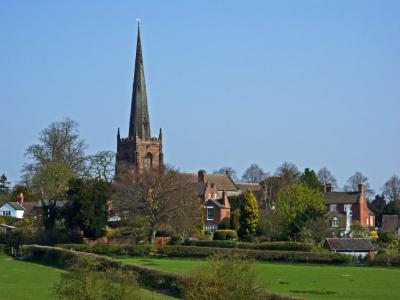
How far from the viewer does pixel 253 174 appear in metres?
149

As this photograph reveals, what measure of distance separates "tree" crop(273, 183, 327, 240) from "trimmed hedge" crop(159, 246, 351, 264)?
7.54m

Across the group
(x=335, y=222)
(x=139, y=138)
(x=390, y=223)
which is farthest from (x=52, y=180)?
(x=390, y=223)

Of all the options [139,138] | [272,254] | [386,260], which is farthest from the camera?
[139,138]

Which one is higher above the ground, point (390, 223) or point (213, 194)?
point (213, 194)

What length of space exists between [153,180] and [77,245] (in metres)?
9.01

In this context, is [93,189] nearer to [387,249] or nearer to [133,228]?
[133,228]

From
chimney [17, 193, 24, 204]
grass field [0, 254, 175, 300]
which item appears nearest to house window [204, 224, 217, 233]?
chimney [17, 193, 24, 204]

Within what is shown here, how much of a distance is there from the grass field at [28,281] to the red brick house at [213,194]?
35485mm

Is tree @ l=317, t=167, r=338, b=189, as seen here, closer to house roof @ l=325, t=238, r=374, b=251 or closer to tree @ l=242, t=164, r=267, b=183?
tree @ l=242, t=164, r=267, b=183

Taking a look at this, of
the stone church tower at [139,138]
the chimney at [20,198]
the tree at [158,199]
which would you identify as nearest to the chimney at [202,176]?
the stone church tower at [139,138]

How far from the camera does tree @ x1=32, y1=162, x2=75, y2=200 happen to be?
276 feet

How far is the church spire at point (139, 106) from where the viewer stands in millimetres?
119062

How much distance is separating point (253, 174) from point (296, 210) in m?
74.8

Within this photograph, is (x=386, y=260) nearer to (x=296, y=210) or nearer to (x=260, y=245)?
(x=260, y=245)
